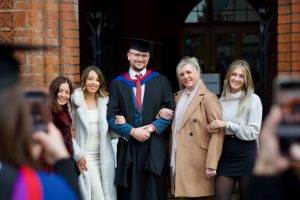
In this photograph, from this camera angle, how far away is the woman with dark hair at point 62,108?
5.64 metres

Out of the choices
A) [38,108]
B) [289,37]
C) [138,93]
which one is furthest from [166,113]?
[38,108]

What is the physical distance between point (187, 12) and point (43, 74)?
5.17 meters

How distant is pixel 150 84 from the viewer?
617 centimetres

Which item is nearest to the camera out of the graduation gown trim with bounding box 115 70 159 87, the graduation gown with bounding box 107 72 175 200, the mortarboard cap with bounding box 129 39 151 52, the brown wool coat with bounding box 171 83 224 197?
the brown wool coat with bounding box 171 83 224 197

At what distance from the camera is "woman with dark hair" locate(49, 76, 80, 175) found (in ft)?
18.5

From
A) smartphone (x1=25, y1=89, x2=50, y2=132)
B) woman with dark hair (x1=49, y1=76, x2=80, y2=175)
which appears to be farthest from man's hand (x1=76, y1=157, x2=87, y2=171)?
smartphone (x1=25, y1=89, x2=50, y2=132)

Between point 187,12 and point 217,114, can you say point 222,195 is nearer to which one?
point 217,114

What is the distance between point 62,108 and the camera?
5.70m

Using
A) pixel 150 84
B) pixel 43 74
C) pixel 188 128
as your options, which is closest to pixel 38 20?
pixel 43 74

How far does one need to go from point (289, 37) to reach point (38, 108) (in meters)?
4.70

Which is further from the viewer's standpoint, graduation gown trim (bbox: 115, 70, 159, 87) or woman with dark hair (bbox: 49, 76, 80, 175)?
graduation gown trim (bbox: 115, 70, 159, 87)

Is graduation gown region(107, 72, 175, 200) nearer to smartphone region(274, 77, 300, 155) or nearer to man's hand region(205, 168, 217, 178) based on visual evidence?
man's hand region(205, 168, 217, 178)

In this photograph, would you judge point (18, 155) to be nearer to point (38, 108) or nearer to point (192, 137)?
point (38, 108)

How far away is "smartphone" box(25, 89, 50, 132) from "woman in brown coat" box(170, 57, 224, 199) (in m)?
3.74
